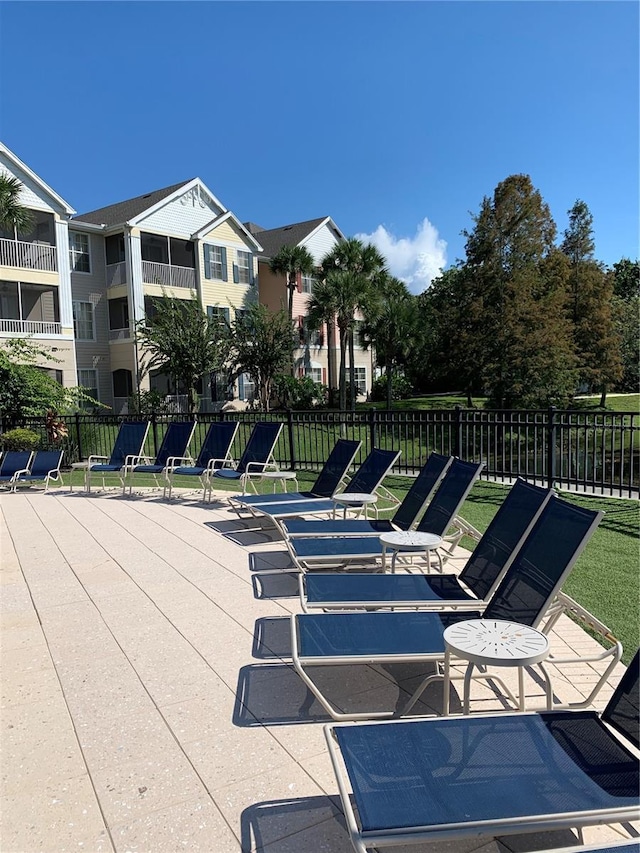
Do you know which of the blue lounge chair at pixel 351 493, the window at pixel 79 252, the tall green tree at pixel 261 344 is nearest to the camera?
the blue lounge chair at pixel 351 493

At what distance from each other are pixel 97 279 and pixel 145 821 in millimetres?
29611

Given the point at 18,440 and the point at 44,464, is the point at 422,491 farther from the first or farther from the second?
the point at 18,440

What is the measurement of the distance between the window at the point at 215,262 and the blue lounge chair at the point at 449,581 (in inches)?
1146

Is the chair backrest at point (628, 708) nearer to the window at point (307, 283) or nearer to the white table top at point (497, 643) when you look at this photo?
the white table top at point (497, 643)

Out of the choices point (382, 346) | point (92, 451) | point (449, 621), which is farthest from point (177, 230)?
point (449, 621)

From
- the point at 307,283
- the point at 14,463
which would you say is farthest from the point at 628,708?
the point at 307,283

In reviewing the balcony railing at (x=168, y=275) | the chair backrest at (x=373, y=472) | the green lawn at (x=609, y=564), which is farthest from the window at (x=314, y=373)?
the chair backrest at (x=373, y=472)

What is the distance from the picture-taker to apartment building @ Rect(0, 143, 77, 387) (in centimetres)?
2478


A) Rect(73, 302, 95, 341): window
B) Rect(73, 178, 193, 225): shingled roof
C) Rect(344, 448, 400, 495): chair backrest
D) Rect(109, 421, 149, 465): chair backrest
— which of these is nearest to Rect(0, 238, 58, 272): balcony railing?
Rect(73, 302, 95, 341): window

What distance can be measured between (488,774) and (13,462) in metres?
12.1

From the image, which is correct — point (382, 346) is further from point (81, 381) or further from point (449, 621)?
point (449, 621)

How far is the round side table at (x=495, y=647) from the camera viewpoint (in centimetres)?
268

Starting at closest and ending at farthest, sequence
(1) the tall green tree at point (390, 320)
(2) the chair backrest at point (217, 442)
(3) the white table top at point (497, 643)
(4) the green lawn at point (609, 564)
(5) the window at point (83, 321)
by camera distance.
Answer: (3) the white table top at point (497, 643) → (4) the green lawn at point (609, 564) → (2) the chair backrest at point (217, 442) → (5) the window at point (83, 321) → (1) the tall green tree at point (390, 320)

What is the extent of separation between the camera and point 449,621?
3.52 m
